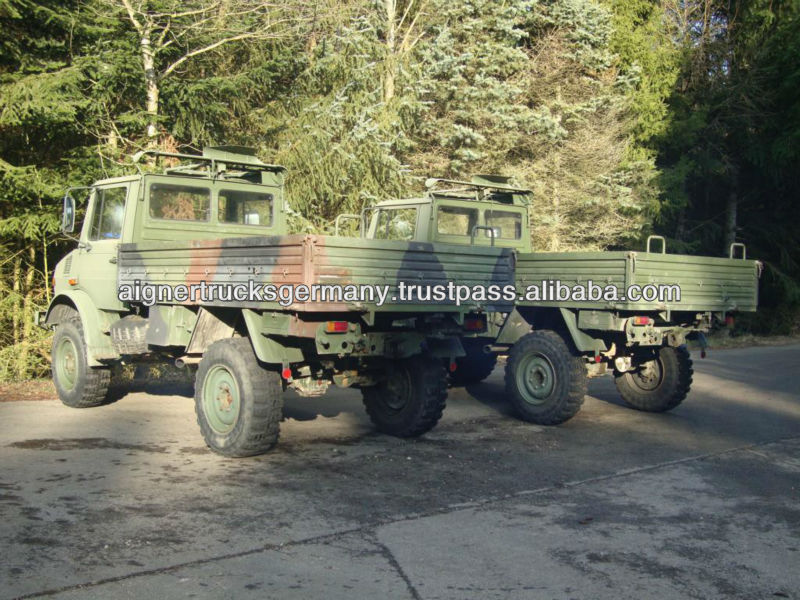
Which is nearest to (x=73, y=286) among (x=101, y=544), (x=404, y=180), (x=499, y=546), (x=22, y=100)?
(x=22, y=100)

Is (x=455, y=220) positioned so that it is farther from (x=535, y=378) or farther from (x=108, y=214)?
(x=108, y=214)

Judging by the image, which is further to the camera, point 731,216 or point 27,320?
point 731,216

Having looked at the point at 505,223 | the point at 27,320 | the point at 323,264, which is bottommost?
the point at 27,320

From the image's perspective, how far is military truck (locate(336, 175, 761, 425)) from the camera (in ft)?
29.1

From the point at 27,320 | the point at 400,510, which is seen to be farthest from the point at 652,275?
the point at 27,320

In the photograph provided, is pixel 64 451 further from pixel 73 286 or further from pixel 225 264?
pixel 73 286

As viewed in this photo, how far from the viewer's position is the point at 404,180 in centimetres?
1667

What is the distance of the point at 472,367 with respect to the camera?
11930 millimetres

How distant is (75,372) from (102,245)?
1620 millimetres

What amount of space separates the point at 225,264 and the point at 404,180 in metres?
9.98

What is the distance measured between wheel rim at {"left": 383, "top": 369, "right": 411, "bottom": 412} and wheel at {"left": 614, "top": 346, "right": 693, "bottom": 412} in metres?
3.05

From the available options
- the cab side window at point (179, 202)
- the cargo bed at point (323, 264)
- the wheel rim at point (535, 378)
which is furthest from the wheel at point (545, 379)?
the cab side window at point (179, 202)

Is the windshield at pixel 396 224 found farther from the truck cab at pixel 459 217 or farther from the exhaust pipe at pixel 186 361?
the exhaust pipe at pixel 186 361

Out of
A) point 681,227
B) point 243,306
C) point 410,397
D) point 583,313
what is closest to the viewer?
point 243,306
